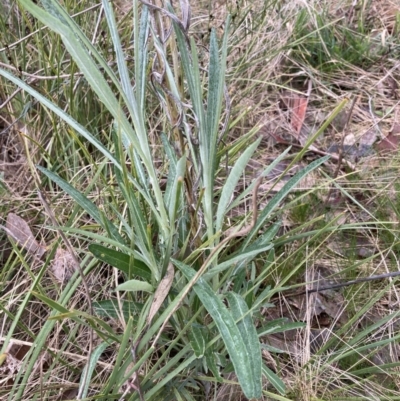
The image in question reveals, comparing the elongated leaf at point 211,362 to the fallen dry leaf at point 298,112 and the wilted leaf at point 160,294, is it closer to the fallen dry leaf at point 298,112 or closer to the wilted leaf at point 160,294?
the wilted leaf at point 160,294

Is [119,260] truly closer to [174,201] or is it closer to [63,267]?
[174,201]

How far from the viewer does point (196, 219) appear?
0.91m

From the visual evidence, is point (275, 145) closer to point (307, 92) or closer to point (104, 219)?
point (307, 92)

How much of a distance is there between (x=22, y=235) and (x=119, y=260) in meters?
0.57

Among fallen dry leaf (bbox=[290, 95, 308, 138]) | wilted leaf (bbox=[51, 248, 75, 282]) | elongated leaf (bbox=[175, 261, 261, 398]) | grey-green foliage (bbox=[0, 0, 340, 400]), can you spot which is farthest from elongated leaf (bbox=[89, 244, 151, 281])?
fallen dry leaf (bbox=[290, 95, 308, 138])

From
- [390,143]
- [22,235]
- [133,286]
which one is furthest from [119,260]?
[390,143]

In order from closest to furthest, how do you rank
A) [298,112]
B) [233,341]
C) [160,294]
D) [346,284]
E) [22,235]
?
1. [233,341]
2. [160,294]
3. [346,284]
4. [22,235]
5. [298,112]

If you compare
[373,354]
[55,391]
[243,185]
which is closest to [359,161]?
[243,185]

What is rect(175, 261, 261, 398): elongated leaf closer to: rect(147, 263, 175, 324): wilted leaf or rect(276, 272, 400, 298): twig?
rect(147, 263, 175, 324): wilted leaf

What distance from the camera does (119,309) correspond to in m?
0.90

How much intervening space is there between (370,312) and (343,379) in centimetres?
19

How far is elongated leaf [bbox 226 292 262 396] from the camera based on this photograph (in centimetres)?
73

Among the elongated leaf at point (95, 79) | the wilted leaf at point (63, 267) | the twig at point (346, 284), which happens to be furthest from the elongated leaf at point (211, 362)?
the wilted leaf at point (63, 267)

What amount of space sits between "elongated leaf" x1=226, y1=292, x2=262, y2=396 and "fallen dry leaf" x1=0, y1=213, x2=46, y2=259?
63cm
